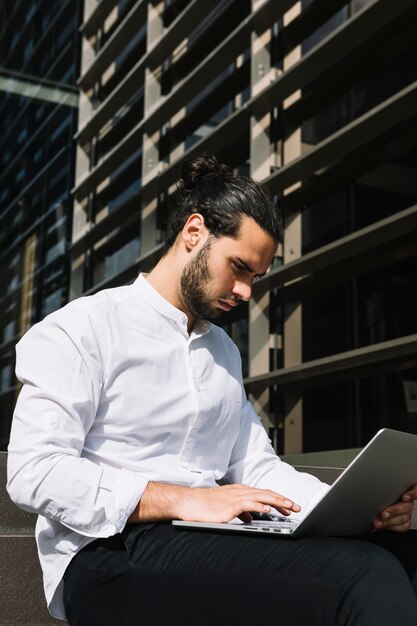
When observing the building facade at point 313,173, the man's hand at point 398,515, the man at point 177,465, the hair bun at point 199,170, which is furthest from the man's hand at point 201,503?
the building facade at point 313,173

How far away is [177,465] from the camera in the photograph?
227cm

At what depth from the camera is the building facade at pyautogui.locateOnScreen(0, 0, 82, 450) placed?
6234 millimetres

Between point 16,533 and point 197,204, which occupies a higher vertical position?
point 197,204

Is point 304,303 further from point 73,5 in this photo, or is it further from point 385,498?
point 73,5

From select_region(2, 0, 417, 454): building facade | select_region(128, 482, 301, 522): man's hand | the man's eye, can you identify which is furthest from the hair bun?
select_region(2, 0, 417, 454): building facade

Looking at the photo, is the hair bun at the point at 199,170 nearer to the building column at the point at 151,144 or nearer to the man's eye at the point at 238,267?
the man's eye at the point at 238,267

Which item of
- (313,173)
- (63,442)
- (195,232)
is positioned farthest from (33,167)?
(63,442)

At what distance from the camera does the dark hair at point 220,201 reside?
Result: 2.41 metres

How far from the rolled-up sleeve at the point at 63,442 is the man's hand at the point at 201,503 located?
0.13 ft

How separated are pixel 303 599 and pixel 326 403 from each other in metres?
2.79

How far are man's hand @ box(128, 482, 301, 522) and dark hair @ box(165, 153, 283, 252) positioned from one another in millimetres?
763

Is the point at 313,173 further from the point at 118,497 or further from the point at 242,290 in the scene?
the point at 118,497

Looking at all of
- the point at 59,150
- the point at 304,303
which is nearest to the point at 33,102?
the point at 59,150

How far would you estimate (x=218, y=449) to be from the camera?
2420 mm
